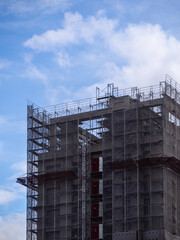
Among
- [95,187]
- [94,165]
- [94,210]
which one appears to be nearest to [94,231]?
[94,210]

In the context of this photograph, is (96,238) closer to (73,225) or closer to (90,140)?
(73,225)

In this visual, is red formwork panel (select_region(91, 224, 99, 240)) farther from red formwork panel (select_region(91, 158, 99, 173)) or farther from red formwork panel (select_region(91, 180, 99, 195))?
red formwork panel (select_region(91, 158, 99, 173))

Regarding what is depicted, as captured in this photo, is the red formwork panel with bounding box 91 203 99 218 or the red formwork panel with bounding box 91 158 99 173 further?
the red formwork panel with bounding box 91 158 99 173

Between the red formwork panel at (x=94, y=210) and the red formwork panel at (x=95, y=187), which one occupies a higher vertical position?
the red formwork panel at (x=95, y=187)

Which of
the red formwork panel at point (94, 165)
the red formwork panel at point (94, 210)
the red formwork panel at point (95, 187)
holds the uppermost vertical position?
the red formwork panel at point (94, 165)

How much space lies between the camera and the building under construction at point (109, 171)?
117169 mm

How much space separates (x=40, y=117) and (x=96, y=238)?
28.8m

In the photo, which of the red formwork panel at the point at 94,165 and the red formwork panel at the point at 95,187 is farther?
the red formwork panel at the point at 94,165

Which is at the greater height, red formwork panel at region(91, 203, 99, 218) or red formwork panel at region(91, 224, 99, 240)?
red formwork panel at region(91, 203, 99, 218)

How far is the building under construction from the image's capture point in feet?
384

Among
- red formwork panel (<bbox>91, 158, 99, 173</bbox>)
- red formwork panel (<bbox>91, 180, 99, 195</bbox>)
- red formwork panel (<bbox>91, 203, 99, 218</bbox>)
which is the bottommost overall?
red formwork panel (<bbox>91, 203, 99, 218</bbox>)

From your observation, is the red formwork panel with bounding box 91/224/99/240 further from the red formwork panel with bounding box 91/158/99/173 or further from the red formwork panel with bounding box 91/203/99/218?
the red formwork panel with bounding box 91/158/99/173

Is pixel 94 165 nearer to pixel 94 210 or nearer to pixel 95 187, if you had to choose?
pixel 95 187

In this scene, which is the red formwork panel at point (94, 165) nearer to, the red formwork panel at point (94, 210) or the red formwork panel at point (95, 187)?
the red formwork panel at point (95, 187)
